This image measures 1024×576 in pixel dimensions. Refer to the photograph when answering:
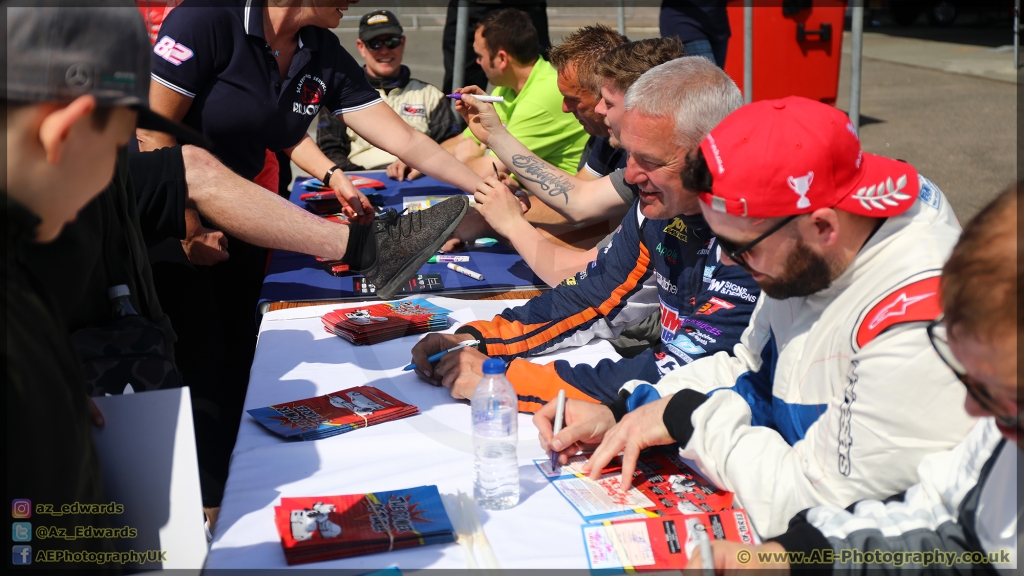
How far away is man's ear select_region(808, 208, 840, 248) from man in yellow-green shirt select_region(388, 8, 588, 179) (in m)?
2.40

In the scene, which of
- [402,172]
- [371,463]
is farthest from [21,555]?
[402,172]

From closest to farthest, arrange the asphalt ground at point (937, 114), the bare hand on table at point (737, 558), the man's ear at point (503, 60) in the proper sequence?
1. the bare hand on table at point (737, 558)
2. the man's ear at point (503, 60)
3. the asphalt ground at point (937, 114)

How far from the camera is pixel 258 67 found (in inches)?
109

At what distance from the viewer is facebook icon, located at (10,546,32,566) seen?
928 millimetres

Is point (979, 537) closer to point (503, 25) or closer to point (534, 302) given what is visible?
point (534, 302)

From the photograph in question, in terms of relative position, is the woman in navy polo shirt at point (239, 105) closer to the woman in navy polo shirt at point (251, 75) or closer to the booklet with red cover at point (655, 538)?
the woman in navy polo shirt at point (251, 75)

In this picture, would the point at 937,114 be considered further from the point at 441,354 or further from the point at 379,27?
the point at 441,354

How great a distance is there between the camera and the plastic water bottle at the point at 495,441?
1403 mm

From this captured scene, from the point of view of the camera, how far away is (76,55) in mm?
873

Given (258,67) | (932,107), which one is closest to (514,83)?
(258,67)

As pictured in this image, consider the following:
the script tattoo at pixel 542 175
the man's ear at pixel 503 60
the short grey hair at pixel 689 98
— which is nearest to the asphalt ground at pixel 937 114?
the man's ear at pixel 503 60

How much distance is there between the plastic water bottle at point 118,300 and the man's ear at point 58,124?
734mm

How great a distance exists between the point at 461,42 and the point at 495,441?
463cm

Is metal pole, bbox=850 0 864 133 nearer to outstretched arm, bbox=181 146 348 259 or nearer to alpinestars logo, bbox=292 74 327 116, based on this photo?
alpinestars logo, bbox=292 74 327 116
